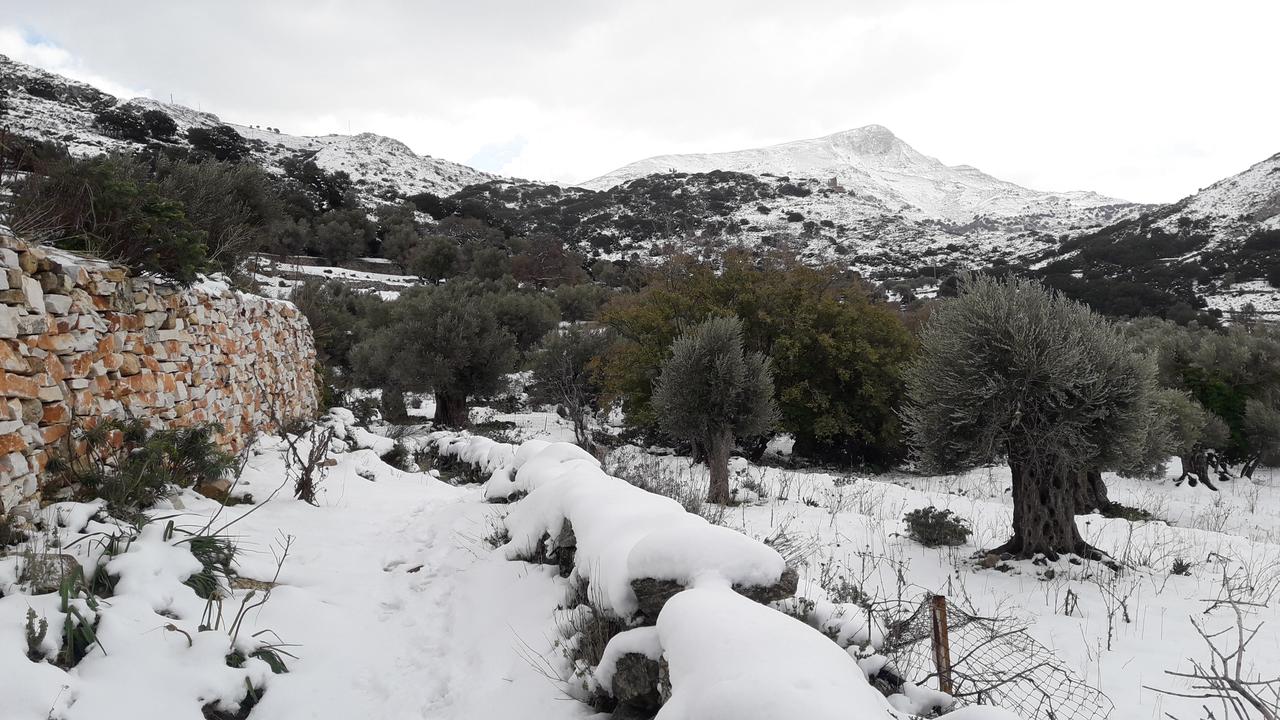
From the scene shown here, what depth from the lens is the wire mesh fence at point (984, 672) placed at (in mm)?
2668

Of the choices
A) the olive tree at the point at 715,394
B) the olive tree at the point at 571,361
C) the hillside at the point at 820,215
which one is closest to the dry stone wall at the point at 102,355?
the olive tree at the point at 715,394

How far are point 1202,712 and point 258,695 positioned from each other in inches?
204

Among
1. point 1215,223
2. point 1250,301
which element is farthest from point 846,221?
point 1250,301

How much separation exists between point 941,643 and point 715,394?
6.63m

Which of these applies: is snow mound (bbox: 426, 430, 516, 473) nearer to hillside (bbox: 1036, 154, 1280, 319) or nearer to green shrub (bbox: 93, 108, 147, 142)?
hillside (bbox: 1036, 154, 1280, 319)

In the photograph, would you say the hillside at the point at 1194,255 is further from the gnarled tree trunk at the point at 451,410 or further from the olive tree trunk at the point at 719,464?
the gnarled tree trunk at the point at 451,410

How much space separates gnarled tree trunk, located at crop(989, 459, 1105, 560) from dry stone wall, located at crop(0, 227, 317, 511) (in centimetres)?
846

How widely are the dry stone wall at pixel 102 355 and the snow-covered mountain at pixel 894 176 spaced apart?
7882cm

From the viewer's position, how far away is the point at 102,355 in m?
4.92

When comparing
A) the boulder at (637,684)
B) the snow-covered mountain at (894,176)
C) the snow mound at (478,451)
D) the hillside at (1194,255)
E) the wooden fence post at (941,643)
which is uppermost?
the snow-covered mountain at (894,176)

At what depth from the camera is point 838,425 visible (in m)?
14.5

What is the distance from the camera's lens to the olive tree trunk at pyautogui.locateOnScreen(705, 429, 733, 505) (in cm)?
903

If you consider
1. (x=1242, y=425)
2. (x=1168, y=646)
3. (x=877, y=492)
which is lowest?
(x=877, y=492)

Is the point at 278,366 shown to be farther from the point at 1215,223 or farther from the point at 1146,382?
the point at 1215,223
